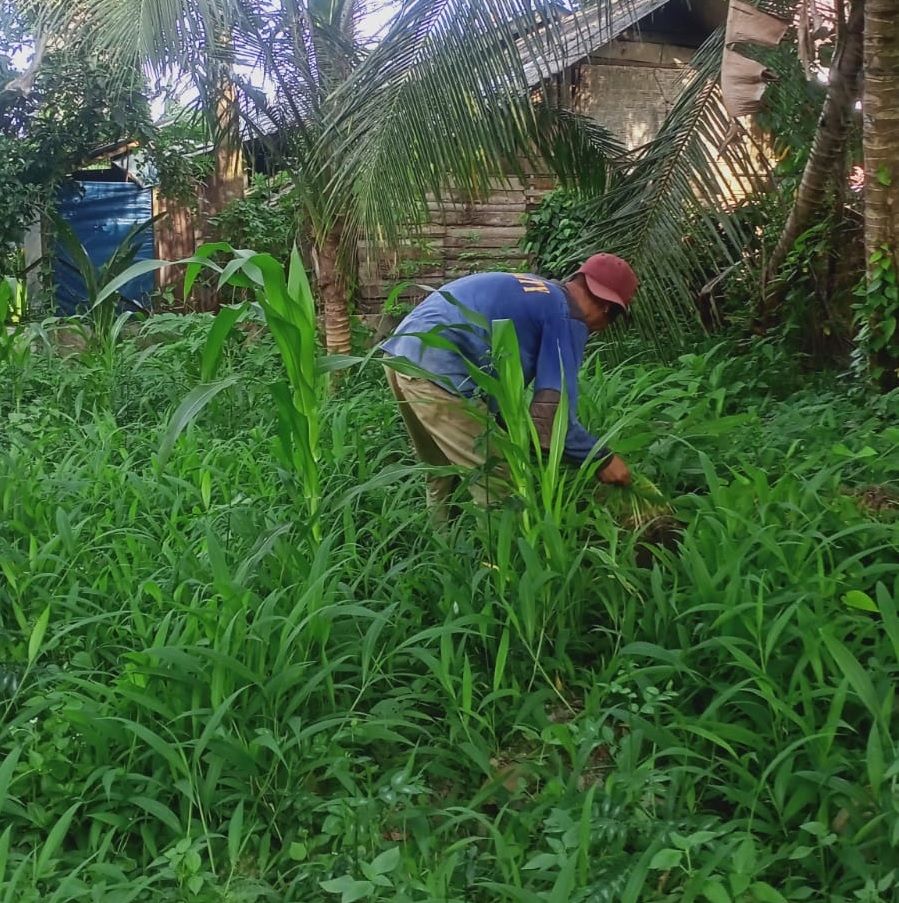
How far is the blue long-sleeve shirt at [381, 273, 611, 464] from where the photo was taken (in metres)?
3.22

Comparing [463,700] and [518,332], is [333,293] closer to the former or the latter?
[518,332]

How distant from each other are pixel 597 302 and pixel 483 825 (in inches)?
71.1

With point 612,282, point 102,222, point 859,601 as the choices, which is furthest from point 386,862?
point 102,222

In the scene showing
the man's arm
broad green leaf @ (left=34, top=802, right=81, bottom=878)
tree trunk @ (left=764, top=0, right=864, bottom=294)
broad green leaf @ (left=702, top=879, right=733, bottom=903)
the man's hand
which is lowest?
broad green leaf @ (left=702, top=879, right=733, bottom=903)

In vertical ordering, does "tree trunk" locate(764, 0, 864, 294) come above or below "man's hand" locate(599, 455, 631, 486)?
above

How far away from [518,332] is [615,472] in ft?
1.97

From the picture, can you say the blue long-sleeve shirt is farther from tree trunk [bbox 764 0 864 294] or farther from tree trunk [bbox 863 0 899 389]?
tree trunk [bbox 764 0 864 294]

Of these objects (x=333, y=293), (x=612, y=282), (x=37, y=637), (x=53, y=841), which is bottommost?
(x=53, y=841)

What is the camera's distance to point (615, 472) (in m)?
3.10

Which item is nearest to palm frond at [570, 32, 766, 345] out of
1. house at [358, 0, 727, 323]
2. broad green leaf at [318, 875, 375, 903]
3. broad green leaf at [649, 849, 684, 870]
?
house at [358, 0, 727, 323]

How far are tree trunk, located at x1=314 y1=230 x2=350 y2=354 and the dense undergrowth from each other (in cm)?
311

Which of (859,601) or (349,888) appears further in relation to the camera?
(859,601)

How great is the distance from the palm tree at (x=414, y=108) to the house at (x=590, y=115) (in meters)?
2.99

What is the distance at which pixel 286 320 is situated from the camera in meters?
2.72
